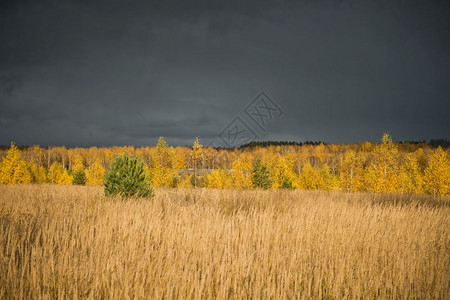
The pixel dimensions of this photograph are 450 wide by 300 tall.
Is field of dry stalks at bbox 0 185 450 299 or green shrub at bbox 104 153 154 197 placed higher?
green shrub at bbox 104 153 154 197

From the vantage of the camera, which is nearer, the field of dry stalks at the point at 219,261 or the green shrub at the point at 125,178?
the field of dry stalks at the point at 219,261

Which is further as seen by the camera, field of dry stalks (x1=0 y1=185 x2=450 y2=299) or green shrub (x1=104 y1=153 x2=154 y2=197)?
green shrub (x1=104 y1=153 x2=154 y2=197)

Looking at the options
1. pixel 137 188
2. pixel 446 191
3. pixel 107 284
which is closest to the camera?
pixel 107 284

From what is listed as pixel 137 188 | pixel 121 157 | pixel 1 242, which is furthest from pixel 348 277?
pixel 121 157

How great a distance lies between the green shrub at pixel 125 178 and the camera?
8609 mm

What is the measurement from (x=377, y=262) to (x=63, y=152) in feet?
507

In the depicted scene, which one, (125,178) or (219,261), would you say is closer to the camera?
(219,261)

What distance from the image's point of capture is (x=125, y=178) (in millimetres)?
8664

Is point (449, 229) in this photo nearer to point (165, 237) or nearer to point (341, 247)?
point (341, 247)

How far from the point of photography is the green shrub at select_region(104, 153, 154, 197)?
339 inches

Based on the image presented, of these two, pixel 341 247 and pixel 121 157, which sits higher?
pixel 121 157

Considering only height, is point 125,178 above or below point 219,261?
above

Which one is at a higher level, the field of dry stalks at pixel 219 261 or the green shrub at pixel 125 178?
the green shrub at pixel 125 178

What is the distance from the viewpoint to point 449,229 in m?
5.32
